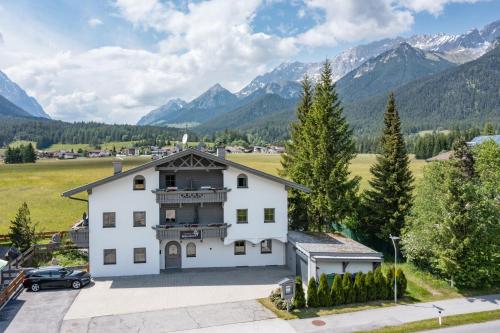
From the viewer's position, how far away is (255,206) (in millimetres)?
36719

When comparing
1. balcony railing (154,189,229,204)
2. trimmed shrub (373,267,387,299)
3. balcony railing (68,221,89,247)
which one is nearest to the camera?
trimmed shrub (373,267,387,299)

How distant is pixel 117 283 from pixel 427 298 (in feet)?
75.6

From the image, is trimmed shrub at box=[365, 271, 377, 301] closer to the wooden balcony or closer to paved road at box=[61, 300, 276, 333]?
paved road at box=[61, 300, 276, 333]

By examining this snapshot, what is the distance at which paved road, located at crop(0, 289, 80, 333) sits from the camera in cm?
2440

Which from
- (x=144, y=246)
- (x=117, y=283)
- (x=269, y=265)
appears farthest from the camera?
(x=269, y=265)

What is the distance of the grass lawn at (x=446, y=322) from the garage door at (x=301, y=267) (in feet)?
31.1

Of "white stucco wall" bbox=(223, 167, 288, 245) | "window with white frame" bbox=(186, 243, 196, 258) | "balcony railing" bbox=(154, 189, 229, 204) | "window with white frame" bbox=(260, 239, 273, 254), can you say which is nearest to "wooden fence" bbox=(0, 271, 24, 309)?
"balcony railing" bbox=(154, 189, 229, 204)

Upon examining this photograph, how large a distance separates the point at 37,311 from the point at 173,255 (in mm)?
11980

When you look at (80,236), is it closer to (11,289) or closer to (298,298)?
(11,289)

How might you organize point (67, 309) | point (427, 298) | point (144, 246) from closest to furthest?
point (67, 309) < point (427, 298) < point (144, 246)

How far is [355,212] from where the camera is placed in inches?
1641

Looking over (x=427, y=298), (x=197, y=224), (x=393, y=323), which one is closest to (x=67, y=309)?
(x=197, y=224)

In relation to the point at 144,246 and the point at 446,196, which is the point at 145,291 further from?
the point at 446,196

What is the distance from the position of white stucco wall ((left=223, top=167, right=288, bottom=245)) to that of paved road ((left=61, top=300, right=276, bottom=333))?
9145mm
